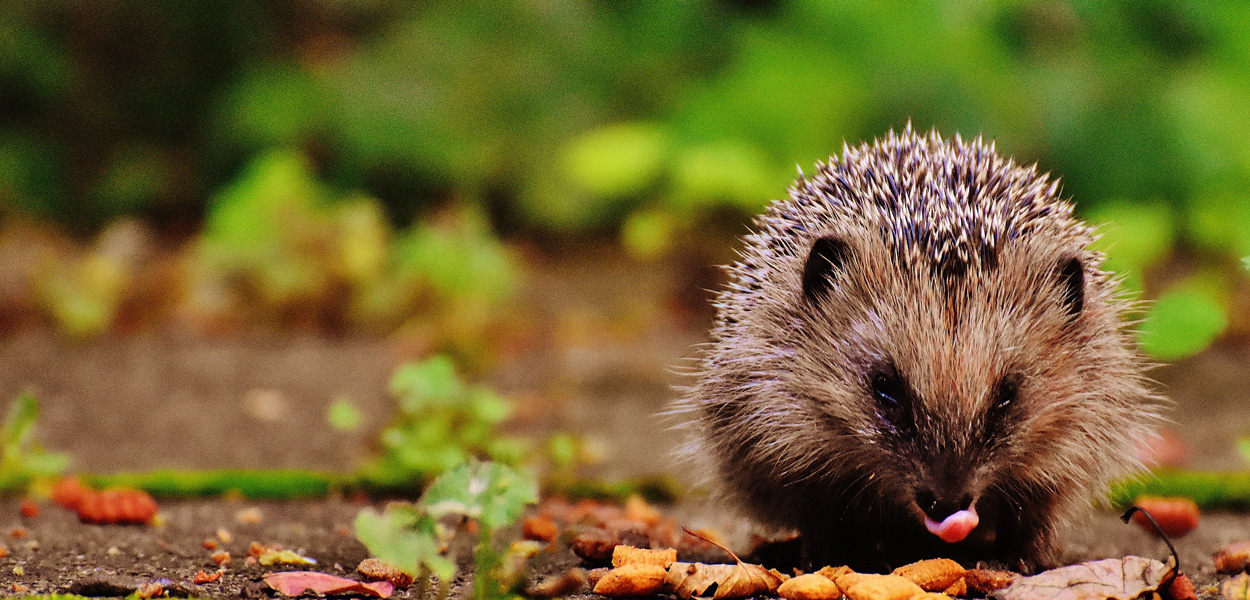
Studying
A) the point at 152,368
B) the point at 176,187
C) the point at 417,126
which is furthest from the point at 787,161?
the point at 176,187

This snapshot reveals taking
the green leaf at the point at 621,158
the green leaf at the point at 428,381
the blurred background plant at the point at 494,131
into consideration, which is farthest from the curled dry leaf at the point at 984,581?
the green leaf at the point at 621,158

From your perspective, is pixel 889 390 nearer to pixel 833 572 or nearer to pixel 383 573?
pixel 833 572

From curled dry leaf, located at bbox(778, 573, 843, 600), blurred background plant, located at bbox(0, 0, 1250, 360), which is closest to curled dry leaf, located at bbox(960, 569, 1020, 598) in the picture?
curled dry leaf, located at bbox(778, 573, 843, 600)

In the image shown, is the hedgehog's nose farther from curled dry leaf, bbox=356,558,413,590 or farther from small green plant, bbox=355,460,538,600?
curled dry leaf, bbox=356,558,413,590

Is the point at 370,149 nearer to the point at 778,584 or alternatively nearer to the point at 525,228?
the point at 525,228

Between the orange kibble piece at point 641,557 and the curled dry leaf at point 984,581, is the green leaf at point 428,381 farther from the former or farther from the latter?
the curled dry leaf at point 984,581

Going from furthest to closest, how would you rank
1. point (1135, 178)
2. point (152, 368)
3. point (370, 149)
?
point (370, 149) < point (1135, 178) < point (152, 368)
